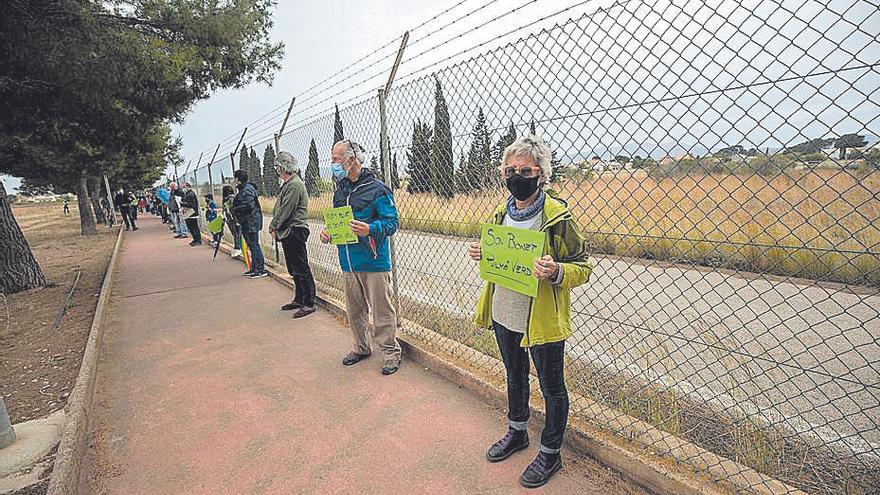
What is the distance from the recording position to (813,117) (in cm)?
169

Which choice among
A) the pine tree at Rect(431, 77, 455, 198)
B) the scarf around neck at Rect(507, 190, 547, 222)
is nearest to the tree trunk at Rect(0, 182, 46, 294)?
the pine tree at Rect(431, 77, 455, 198)

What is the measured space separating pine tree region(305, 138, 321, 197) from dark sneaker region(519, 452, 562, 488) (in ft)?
17.3

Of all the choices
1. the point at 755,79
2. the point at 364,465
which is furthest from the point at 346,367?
the point at 755,79

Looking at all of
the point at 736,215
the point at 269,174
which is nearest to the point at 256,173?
the point at 269,174

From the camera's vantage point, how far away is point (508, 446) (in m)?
2.58

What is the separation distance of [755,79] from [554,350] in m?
1.47

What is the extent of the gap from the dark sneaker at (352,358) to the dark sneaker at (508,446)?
5.81 ft

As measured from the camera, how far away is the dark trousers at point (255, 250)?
7.86m

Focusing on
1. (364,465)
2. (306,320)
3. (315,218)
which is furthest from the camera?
(315,218)

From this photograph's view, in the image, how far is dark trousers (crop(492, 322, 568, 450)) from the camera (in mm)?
2252

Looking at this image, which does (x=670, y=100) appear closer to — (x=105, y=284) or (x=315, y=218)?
(x=315, y=218)

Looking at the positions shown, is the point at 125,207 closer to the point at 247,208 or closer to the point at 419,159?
the point at 247,208

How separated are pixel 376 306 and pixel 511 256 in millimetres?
1845

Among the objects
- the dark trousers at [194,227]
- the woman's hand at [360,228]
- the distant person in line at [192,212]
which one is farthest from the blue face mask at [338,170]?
the dark trousers at [194,227]
